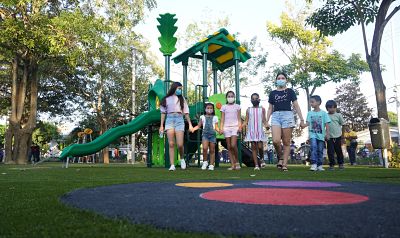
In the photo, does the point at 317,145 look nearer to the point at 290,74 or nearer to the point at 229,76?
the point at 290,74

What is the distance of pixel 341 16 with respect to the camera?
39.4 feet

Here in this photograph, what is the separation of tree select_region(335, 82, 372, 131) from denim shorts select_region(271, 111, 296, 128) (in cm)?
6020

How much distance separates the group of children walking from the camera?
7.95m

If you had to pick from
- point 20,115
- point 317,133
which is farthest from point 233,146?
point 20,115

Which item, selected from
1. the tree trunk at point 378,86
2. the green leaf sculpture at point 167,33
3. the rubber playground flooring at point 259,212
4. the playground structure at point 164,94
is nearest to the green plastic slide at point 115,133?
the playground structure at point 164,94

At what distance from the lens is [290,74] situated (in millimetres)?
30828

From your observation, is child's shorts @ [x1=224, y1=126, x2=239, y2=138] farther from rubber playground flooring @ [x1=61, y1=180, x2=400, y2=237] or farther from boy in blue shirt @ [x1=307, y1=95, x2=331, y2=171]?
rubber playground flooring @ [x1=61, y1=180, x2=400, y2=237]

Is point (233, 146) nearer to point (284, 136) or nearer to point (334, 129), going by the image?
point (284, 136)

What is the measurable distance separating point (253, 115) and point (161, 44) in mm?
4429

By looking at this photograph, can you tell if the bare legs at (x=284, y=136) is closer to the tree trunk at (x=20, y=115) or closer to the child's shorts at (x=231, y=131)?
the child's shorts at (x=231, y=131)

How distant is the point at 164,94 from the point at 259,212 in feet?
32.8

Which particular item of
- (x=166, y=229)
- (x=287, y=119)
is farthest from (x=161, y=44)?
(x=166, y=229)

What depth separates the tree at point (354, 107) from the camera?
63656 mm

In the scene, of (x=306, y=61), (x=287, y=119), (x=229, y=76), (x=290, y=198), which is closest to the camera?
(x=290, y=198)
